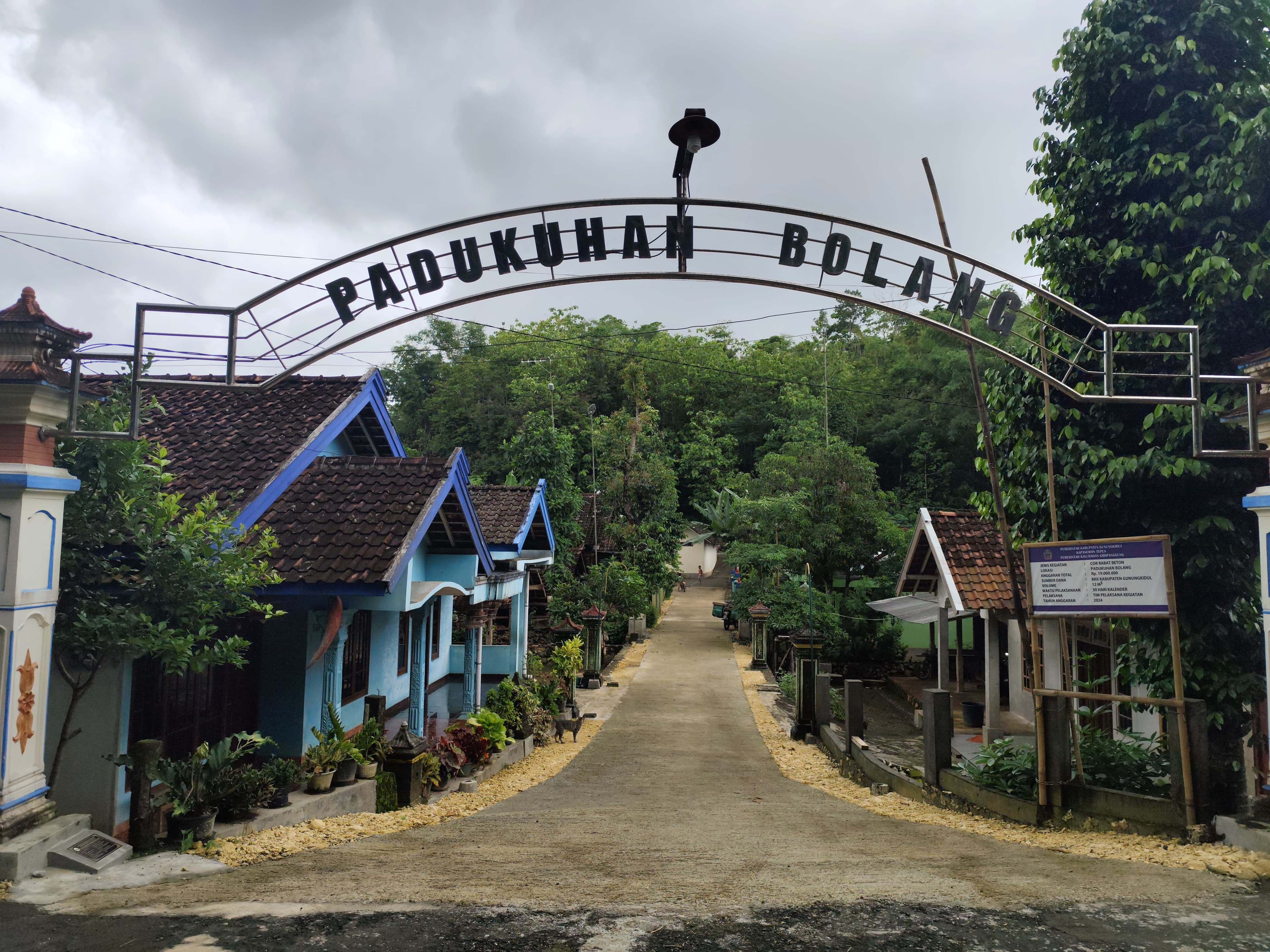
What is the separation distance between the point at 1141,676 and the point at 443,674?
13.7 meters

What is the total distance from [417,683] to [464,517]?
8.20ft

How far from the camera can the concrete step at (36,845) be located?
5547 mm

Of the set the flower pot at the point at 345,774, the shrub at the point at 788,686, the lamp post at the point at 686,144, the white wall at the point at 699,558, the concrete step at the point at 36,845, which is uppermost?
the lamp post at the point at 686,144

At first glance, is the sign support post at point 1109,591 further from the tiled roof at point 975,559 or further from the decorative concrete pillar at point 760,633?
the decorative concrete pillar at point 760,633

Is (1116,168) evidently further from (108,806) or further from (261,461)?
(108,806)

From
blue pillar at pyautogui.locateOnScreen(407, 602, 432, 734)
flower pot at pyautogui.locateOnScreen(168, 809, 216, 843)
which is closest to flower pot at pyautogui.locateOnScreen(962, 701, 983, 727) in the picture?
blue pillar at pyautogui.locateOnScreen(407, 602, 432, 734)

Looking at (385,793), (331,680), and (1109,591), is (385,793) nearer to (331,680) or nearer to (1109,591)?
(331,680)

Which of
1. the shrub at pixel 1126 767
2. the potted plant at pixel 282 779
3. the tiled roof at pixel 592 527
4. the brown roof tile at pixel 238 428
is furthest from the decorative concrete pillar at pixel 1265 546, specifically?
the tiled roof at pixel 592 527

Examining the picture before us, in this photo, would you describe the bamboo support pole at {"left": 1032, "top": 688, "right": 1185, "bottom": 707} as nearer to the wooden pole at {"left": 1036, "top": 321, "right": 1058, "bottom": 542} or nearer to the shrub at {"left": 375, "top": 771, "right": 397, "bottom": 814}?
the wooden pole at {"left": 1036, "top": 321, "right": 1058, "bottom": 542}

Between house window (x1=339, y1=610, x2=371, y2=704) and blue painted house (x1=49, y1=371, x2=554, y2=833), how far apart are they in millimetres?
29

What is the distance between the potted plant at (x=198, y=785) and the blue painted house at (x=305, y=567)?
853 mm

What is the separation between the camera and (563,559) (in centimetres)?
2983

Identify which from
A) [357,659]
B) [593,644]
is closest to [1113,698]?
[357,659]

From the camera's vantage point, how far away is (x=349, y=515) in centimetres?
1045
